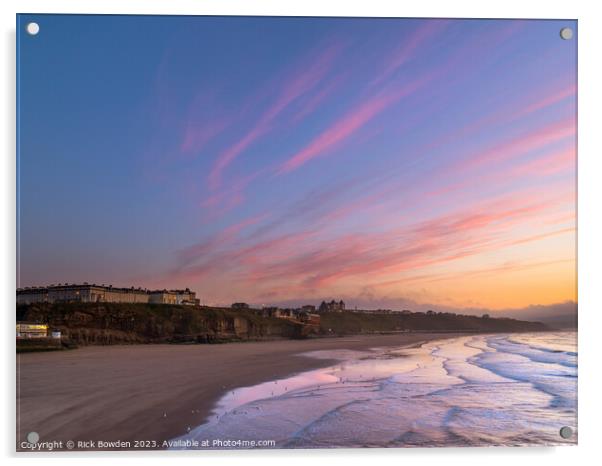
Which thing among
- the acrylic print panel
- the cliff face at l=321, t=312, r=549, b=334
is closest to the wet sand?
the acrylic print panel

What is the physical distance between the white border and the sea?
0.13 metres

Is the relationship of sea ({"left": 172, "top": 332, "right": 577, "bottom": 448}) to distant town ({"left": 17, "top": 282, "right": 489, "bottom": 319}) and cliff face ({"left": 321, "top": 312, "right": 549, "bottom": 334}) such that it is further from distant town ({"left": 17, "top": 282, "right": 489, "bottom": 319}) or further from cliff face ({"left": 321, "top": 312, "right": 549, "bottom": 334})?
distant town ({"left": 17, "top": 282, "right": 489, "bottom": 319})

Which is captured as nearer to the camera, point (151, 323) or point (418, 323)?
point (151, 323)

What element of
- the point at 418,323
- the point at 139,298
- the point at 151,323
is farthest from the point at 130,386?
the point at 418,323

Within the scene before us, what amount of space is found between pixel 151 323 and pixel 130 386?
0.97 meters

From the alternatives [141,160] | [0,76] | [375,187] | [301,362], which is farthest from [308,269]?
[0,76]

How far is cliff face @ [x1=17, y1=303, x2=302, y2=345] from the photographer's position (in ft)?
20.1

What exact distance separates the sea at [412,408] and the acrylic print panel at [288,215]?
3cm
